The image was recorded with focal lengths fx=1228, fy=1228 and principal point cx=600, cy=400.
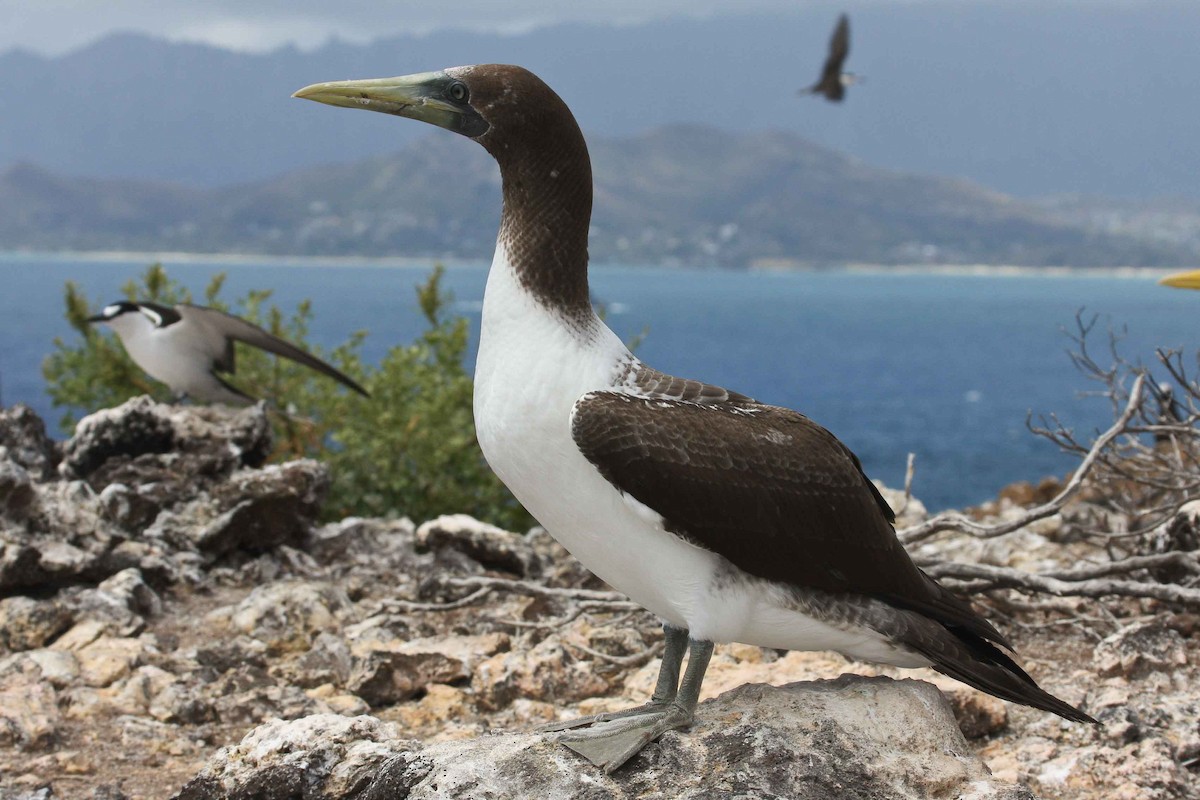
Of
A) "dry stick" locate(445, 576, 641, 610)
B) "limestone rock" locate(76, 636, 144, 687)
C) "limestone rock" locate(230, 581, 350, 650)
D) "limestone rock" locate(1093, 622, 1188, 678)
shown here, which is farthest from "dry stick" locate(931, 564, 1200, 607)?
"limestone rock" locate(76, 636, 144, 687)

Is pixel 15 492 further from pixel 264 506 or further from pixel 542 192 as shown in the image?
pixel 542 192

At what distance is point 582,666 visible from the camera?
5.40m

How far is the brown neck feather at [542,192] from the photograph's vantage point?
3691 mm

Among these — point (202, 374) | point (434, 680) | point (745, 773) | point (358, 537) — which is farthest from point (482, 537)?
point (745, 773)

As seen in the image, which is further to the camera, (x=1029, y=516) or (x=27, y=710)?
(x=1029, y=516)

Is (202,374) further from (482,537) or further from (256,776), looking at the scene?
(256,776)

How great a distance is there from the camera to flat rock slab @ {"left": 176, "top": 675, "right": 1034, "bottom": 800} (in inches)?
132

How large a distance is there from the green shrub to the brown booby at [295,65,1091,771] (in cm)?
498

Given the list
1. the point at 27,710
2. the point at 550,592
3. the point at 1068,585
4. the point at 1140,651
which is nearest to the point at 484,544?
the point at 550,592

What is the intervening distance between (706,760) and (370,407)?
19.4 feet

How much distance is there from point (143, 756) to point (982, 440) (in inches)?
2058

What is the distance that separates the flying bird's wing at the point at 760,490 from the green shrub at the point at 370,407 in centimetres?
515

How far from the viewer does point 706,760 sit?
3.48m

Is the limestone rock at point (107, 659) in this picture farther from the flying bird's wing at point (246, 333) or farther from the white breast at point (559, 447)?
the white breast at point (559, 447)
